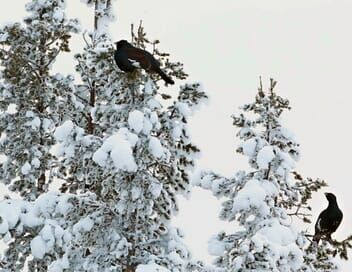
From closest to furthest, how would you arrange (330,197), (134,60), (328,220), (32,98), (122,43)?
(134,60), (122,43), (328,220), (330,197), (32,98)

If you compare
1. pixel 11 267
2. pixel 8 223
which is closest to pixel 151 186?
pixel 8 223

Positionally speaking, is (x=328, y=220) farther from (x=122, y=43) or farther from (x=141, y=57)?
(x=122, y=43)

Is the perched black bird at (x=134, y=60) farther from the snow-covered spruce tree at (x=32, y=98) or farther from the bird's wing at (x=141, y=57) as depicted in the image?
the snow-covered spruce tree at (x=32, y=98)

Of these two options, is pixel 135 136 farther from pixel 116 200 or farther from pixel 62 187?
pixel 62 187

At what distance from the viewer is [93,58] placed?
12812 millimetres

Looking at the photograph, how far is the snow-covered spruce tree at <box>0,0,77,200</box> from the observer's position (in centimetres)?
1786

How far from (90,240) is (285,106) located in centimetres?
443

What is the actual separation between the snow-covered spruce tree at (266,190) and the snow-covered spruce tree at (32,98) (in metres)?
5.62

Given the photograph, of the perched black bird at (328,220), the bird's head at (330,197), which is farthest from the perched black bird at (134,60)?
the bird's head at (330,197)

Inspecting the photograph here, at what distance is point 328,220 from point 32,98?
7933 millimetres

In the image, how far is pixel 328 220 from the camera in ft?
48.5

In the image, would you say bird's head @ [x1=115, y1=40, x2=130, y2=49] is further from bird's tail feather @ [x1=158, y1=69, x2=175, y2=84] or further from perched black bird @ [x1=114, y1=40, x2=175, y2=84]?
bird's tail feather @ [x1=158, y1=69, x2=175, y2=84]

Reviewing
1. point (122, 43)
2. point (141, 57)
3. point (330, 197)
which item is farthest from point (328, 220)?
point (122, 43)

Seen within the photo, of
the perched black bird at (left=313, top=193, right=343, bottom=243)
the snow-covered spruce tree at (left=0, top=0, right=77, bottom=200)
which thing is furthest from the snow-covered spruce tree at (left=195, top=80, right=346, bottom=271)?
the snow-covered spruce tree at (left=0, top=0, right=77, bottom=200)
